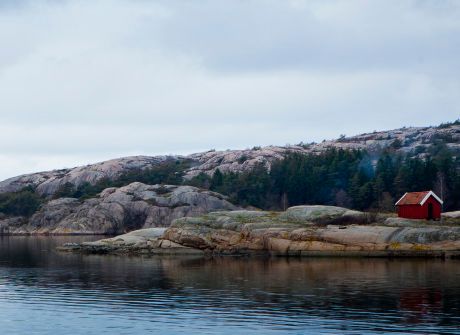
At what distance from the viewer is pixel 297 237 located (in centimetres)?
8569

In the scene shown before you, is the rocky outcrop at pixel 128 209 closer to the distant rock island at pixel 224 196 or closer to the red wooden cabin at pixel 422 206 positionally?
the distant rock island at pixel 224 196

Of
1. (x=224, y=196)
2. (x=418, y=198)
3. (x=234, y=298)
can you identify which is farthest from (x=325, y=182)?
(x=234, y=298)

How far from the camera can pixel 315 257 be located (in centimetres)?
8281

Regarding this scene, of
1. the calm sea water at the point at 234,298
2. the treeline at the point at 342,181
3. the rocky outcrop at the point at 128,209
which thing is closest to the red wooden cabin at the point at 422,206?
the calm sea water at the point at 234,298

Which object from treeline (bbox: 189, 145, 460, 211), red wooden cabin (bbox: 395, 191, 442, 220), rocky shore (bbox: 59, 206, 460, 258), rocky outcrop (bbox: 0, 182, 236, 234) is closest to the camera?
rocky shore (bbox: 59, 206, 460, 258)

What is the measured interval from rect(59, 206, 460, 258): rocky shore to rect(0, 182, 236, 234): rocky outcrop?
139ft

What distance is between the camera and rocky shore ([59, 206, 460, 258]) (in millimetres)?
80000

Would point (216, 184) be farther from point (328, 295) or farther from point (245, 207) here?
point (328, 295)

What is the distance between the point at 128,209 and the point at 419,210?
76.5m

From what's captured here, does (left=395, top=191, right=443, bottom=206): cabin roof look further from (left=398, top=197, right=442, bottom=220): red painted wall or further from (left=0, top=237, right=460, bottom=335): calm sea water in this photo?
(left=0, top=237, right=460, bottom=335): calm sea water

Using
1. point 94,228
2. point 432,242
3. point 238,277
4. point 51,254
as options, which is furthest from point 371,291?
point 94,228

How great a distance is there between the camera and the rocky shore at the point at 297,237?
8000 cm

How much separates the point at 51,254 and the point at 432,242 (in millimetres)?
50459

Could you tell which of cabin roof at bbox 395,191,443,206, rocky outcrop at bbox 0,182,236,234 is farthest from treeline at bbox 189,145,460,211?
cabin roof at bbox 395,191,443,206
